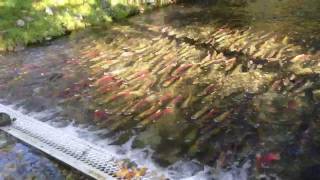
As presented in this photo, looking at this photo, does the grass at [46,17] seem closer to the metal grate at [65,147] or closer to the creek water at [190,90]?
the creek water at [190,90]

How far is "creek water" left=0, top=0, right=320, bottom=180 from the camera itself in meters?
7.83

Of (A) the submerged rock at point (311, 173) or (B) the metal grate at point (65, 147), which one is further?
(B) the metal grate at point (65, 147)

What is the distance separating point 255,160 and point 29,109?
5.23 metres

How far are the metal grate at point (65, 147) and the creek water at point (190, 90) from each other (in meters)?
0.25

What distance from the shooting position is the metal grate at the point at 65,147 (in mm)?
7656

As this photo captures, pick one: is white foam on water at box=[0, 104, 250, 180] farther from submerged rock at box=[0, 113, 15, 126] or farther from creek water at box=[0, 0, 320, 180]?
submerged rock at box=[0, 113, 15, 126]

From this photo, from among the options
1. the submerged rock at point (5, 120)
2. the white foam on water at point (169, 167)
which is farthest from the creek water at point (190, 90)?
the submerged rock at point (5, 120)

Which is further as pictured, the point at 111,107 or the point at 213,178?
the point at 111,107

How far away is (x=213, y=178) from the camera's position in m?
7.13

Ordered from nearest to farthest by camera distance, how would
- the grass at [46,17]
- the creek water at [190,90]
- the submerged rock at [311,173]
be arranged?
the submerged rock at [311,173]
the creek water at [190,90]
the grass at [46,17]

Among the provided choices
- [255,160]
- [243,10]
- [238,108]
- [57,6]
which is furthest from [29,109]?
[243,10]

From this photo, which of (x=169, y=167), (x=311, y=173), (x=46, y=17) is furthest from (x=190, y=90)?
(x=46, y=17)

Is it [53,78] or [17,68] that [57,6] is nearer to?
[17,68]

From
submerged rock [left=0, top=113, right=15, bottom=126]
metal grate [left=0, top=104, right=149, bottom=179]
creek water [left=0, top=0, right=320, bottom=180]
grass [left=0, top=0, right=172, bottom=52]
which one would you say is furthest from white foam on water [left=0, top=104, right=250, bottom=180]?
grass [left=0, top=0, right=172, bottom=52]
